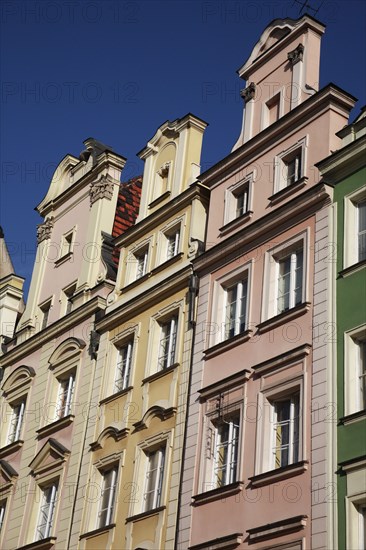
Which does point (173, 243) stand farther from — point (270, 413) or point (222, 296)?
point (270, 413)

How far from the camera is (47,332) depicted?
35.0 metres

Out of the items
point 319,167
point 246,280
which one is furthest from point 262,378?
point 319,167

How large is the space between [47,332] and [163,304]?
22.8 feet

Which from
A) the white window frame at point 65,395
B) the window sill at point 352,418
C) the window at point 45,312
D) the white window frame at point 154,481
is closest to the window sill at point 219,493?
the white window frame at point 154,481

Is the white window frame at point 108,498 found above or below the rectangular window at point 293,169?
below

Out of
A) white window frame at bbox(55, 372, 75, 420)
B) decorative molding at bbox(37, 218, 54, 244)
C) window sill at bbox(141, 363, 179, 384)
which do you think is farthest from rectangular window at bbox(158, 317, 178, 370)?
decorative molding at bbox(37, 218, 54, 244)

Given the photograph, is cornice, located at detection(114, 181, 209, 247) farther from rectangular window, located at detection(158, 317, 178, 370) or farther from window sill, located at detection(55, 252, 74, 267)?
rectangular window, located at detection(158, 317, 178, 370)

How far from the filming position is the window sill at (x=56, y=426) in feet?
102

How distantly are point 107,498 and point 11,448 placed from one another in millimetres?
6659

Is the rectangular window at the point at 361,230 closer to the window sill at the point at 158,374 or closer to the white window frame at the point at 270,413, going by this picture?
the white window frame at the point at 270,413

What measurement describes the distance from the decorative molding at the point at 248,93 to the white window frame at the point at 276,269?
6.39 metres

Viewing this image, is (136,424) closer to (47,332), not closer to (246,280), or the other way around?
(246,280)

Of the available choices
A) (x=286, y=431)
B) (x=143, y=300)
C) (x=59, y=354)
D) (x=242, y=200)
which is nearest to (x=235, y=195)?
(x=242, y=200)

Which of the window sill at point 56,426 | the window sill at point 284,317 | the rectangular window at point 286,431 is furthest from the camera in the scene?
the window sill at point 56,426
